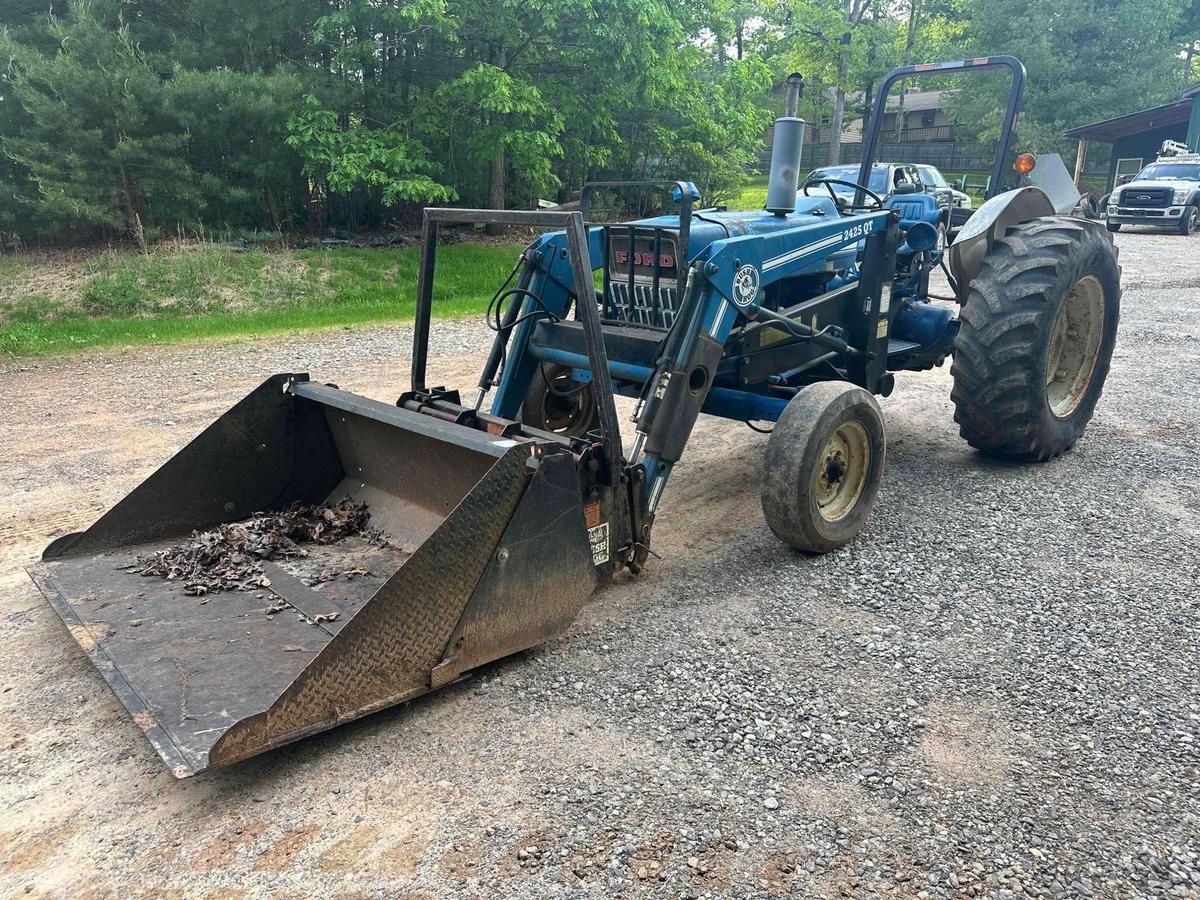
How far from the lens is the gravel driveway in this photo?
2488mm

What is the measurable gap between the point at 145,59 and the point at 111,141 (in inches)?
55.4

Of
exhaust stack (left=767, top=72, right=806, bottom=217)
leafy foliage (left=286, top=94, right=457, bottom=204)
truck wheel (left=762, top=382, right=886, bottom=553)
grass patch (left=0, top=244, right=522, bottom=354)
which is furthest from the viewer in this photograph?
leafy foliage (left=286, top=94, right=457, bottom=204)

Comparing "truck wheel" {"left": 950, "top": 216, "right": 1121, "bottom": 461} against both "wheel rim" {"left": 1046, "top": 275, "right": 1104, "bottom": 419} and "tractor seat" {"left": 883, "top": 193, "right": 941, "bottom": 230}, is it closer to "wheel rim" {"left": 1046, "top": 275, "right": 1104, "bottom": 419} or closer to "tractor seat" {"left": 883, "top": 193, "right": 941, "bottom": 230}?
"wheel rim" {"left": 1046, "top": 275, "right": 1104, "bottom": 419}

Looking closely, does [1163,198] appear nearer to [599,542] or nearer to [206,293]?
[206,293]

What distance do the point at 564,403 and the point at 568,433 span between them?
181mm

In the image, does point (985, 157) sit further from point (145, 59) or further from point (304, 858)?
point (304, 858)

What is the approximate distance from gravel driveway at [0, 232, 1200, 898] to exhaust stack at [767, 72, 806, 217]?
1722 millimetres

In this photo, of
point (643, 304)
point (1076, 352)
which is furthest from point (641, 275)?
point (1076, 352)

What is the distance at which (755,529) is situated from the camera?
4.84 m

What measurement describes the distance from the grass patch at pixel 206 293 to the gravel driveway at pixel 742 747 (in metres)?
6.65

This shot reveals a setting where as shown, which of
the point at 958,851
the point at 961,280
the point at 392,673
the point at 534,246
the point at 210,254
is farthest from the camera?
the point at 210,254

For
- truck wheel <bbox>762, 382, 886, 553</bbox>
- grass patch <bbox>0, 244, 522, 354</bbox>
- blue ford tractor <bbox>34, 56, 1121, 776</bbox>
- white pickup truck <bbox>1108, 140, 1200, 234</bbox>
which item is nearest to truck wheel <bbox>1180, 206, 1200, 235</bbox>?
white pickup truck <bbox>1108, 140, 1200, 234</bbox>

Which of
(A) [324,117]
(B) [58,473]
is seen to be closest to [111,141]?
(A) [324,117]

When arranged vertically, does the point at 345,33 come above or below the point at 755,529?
above
